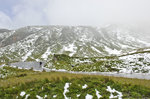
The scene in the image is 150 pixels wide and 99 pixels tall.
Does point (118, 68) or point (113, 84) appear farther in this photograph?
point (118, 68)

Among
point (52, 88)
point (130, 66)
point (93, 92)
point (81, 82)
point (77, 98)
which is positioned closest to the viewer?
point (77, 98)

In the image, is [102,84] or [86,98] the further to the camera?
[102,84]

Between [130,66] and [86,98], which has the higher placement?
[86,98]

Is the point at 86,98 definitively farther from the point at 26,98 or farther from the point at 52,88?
the point at 26,98

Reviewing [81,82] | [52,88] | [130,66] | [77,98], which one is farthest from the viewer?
[130,66]

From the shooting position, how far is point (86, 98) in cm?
1134

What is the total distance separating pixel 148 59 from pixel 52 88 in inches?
1492

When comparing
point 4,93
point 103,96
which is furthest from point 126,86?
point 4,93

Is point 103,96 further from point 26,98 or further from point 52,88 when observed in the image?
point 26,98

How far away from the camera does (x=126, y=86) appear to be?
13.3 metres

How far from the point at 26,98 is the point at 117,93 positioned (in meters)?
9.49

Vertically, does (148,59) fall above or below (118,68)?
above

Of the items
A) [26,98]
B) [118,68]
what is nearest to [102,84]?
[26,98]

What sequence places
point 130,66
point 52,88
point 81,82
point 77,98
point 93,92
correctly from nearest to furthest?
point 77,98
point 93,92
point 52,88
point 81,82
point 130,66
